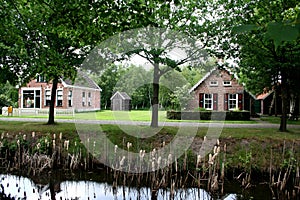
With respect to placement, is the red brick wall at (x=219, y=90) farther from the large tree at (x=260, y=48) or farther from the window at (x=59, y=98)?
the window at (x=59, y=98)

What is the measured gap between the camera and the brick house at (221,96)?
902 inches

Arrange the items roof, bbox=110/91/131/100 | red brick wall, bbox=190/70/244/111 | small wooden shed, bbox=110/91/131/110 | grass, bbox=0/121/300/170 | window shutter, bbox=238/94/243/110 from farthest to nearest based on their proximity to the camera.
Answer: window shutter, bbox=238/94/243/110 → red brick wall, bbox=190/70/244/111 → small wooden shed, bbox=110/91/131/110 → roof, bbox=110/91/131/100 → grass, bbox=0/121/300/170

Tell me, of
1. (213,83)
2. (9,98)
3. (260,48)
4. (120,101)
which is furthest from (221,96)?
(9,98)

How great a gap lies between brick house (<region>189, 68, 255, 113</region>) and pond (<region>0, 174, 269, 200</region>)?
14.6 m

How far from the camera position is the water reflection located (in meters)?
6.92

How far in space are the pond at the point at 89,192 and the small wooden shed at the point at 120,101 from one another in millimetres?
Answer: 3723

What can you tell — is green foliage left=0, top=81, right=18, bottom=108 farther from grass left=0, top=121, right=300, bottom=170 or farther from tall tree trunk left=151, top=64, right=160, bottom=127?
tall tree trunk left=151, top=64, right=160, bottom=127

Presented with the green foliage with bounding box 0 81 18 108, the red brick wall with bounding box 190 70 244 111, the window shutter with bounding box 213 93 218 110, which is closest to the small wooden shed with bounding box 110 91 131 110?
the red brick wall with bounding box 190 70 244 111

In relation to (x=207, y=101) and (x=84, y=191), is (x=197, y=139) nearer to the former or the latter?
(x=84, y=191)

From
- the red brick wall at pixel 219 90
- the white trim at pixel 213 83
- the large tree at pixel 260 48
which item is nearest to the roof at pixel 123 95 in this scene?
the large tree at pixel 260 48

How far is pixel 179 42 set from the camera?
40.3 ft

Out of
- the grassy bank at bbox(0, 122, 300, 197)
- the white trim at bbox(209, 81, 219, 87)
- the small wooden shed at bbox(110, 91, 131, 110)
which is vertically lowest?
the grassy bank at bbox(0, 122, 300, 197)

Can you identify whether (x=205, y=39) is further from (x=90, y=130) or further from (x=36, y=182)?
(x=36, y=182)

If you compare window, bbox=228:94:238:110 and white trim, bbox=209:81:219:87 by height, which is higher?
white trim, bbox=209:81:219:87
